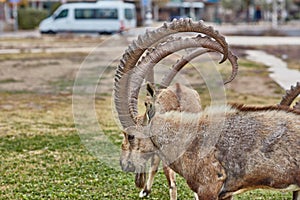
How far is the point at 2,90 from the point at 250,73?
33.6ft

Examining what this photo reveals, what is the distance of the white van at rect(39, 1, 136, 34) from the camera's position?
47.9m

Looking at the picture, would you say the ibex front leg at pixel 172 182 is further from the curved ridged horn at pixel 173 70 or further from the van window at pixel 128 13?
the van window at pixel 128 13

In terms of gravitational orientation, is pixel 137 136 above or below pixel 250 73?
above

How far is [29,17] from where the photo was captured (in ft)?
204

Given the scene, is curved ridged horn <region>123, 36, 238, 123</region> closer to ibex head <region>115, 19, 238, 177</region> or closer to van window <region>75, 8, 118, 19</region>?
ibex head <region>115, 19, 238, 177</region>

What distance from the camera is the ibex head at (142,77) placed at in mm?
5812

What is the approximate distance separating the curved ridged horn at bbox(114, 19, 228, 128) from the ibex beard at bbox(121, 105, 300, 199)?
1.47 feet

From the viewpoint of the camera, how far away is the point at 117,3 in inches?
1991

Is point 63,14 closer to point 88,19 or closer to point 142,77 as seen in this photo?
point 88,19

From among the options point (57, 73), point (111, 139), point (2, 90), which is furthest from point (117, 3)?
point (111, 139)

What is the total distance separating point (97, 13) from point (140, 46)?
43.8 meters

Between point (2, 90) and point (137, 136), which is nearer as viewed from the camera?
point (137, 136)

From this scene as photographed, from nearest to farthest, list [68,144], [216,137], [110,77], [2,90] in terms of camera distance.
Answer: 1. [216,137]
2. [68,144]
3. [2,90]
4. [110,77]

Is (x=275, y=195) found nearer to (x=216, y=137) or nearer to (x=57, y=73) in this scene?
(x=216, y=137)
